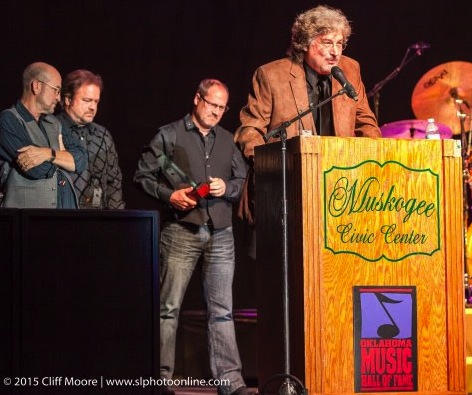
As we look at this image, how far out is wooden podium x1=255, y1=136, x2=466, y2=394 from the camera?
12.2 feet

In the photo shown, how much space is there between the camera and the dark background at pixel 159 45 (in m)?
6.61

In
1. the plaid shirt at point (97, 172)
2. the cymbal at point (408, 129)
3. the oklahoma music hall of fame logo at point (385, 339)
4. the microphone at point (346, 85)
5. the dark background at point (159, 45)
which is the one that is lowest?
the oklahoma music hall of fame logo at point (385, 339)

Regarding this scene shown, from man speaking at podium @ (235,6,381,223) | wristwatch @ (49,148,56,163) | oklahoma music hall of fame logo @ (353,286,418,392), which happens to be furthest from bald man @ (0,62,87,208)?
oklahoma music hall of fame logo @ (353,286,418,392)

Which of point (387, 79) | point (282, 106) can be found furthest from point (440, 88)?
point (282, 106)

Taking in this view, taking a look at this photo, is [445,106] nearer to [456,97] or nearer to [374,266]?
[456,97]

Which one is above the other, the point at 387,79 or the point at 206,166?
the point at 387,79

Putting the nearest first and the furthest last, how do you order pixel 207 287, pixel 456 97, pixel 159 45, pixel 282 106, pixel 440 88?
pixel 282 106 → pixel 207 287 → pixel 159 45 → pixel 440 88 → pixel 456 97

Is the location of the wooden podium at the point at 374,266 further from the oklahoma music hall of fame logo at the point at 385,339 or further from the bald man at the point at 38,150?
the bald man at the point at 38,150

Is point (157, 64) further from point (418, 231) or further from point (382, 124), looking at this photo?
point (418, 231)

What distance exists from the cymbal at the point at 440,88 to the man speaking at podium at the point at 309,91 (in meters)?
2.90

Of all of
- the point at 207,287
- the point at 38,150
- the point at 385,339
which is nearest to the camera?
the point at 385,339

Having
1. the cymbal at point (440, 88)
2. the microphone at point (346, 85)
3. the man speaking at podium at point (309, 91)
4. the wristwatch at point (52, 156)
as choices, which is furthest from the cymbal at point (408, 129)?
the microphone at point (346, 85)

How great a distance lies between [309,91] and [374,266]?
44.2 inches

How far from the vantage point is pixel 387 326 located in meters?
3.78
